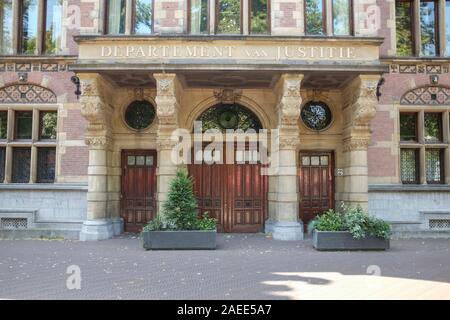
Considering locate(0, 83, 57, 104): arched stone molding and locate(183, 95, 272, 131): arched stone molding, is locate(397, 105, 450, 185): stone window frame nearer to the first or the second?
locate(183, 95, 272, 131): arched stone molding

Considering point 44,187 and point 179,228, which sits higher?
point 44,187

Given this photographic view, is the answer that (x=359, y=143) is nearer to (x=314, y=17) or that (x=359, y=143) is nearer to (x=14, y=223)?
(x=314, y=17)

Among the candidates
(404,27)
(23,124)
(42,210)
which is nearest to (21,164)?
(23,124)

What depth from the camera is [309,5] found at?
40.9ft

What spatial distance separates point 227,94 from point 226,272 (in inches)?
280

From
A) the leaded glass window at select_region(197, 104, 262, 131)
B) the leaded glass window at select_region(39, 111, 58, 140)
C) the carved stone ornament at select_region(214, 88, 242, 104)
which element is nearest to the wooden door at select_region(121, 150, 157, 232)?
the leaded glass window at select_region(197, 104, 262, 131)

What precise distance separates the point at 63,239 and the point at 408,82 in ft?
41.2

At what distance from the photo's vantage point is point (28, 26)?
1320 cm

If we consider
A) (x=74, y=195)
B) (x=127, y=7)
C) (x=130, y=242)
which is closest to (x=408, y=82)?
(x=127, y=7)

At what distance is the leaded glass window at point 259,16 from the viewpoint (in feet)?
40.0

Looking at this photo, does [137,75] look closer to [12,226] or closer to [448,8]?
[12,226]

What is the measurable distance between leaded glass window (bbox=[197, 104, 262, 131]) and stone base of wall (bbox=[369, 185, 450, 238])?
4.62m

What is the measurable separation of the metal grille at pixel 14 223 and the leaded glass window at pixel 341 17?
12.0 m
